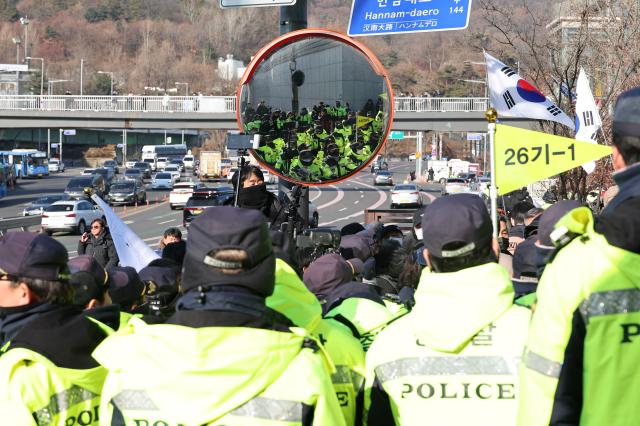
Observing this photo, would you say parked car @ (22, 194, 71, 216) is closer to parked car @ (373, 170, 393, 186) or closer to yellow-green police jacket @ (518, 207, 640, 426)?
parked car @ (373, 170, 393, 186)

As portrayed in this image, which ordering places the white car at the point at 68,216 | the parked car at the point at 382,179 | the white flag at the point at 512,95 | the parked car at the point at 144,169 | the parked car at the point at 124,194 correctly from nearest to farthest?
the white flag at the point at 512,95, the white car at the point at 68,216, the parked car at the point at 124,194, the parked car at the point at 382,179, the parked car at the point at 144,169

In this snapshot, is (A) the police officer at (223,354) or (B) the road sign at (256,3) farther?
(B) the road sign at (256,3)

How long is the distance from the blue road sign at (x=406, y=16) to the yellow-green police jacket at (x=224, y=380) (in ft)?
22.2

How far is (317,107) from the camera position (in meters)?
8.85

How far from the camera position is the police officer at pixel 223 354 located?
2924 mm

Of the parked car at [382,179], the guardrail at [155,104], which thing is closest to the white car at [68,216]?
the guardrail at [155,104]

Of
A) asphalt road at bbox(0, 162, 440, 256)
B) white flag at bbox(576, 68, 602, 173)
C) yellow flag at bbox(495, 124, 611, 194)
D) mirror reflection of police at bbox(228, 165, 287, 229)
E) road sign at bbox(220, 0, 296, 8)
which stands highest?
road sign at bbox(220, 0, 296, 8)

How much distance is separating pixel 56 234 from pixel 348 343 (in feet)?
128

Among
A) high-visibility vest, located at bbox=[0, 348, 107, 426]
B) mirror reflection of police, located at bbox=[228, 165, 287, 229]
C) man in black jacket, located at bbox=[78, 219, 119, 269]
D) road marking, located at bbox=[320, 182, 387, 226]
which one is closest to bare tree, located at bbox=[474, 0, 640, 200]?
man in black jacket, located at bbox=[78, 219, 119, 269]

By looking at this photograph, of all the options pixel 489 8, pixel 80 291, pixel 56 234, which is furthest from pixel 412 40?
pixel 80 291

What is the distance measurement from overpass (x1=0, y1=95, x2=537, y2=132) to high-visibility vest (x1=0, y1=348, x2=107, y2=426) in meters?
51.0

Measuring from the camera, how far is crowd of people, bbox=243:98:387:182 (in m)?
8.77

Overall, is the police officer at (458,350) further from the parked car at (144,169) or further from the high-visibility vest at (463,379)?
the parked car at (144,169)

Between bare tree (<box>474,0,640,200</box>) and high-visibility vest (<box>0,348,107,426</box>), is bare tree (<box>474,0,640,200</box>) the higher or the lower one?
the higher one
